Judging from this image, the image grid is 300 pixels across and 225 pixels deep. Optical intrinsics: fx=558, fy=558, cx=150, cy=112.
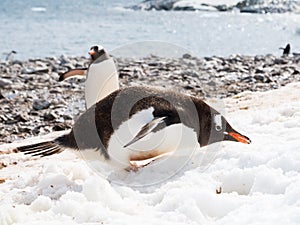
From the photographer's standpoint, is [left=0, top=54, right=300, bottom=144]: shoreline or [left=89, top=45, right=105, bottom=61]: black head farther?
[left=0, top=54, right=300, bottom=144]: shoreline

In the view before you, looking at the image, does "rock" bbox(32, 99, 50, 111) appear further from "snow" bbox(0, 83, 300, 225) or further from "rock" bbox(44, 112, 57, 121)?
"snow" bbox(0, 83, 300, 225)

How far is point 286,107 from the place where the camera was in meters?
4.39

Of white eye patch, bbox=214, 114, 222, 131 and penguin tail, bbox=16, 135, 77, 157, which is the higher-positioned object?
white eye patch, bbox=214, 114, 222, 131

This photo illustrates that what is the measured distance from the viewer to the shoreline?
22.2ft

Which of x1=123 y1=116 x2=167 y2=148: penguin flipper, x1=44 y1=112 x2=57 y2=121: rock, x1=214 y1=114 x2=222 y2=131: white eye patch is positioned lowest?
x1=44 y1=112 x2=57 y2=121: rock

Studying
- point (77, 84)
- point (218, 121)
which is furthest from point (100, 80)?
point (77, 84)

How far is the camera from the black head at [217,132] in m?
3.55

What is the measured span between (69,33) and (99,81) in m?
20.8

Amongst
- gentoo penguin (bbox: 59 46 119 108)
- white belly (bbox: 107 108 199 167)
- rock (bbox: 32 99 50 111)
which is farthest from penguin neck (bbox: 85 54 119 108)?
white belly (bbox: 107 108 199 167)

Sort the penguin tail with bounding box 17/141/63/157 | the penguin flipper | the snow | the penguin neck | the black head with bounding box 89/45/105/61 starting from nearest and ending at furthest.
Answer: the snow, the penguin flipper, the penguin tail with bounding box 17/141/63/157, the penguin neck, the black head with bounding box 89/45/105/61

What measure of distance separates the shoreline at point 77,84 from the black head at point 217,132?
2.99m

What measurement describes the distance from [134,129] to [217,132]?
0.66m

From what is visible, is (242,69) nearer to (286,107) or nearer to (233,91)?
(233,91)

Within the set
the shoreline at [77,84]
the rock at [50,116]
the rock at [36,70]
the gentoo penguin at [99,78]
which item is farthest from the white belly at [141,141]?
the rock at [36,70]
